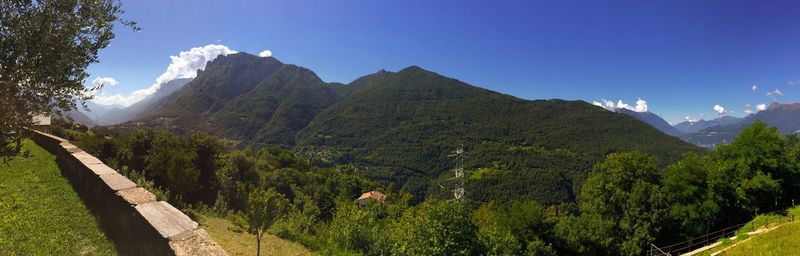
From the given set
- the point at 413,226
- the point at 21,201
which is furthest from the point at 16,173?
the point at 413,226

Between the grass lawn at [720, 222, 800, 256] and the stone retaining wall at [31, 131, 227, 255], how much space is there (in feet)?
81.4

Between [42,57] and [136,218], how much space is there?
3042 millimetres

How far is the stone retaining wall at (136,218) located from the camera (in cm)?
545

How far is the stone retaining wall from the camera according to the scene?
215 inches

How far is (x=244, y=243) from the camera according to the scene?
14.1m

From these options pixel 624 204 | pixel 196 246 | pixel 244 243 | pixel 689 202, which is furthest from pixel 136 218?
pixel 689 202

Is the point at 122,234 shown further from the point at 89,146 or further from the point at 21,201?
the point at 89,146

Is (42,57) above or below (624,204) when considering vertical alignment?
above

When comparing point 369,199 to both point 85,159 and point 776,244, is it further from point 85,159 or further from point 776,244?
point 85,159

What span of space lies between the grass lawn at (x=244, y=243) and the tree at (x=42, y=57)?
7.47 metres

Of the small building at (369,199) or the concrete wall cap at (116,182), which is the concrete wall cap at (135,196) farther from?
the small building at (369,199)

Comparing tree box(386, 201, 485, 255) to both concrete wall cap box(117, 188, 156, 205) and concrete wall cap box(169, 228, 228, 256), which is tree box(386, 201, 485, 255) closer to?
concrete wall cap box(117, 188, 156, 205)

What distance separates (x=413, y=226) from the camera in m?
21.6

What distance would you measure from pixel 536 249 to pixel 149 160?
2744cm
